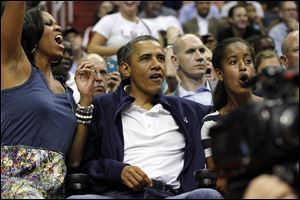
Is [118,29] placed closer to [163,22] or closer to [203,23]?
[163,22]

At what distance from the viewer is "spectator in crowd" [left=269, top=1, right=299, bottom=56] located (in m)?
10.5

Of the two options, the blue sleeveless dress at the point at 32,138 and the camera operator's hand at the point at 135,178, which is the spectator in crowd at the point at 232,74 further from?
the blue sleeveless dress at the point at 32,138

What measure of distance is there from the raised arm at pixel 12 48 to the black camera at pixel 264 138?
1.35 m

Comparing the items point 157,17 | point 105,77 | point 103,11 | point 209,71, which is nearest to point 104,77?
point 105,77

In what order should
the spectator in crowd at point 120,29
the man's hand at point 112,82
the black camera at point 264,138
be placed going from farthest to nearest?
the spectator in crowd at point 120,29
the man's hand at point 112,82
the black camera at point 264,138

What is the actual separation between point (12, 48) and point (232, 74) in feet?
5.44

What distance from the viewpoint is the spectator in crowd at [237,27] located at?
10336mm

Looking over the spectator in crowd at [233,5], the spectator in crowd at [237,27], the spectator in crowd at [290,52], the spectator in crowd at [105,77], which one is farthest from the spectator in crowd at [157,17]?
the spectator in crowd at [290,52]

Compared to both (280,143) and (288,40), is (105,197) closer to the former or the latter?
(280,143)

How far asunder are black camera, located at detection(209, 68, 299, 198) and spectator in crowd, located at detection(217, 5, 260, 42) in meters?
6.79

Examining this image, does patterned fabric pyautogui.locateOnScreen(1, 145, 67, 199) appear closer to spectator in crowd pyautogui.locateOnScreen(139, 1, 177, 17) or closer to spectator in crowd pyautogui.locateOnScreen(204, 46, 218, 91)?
spectator in crowd pyautogui.locateOnScreen(204, 46, 218, 91)

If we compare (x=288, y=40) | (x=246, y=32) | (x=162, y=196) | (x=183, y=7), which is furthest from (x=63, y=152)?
(x=183, y=7)

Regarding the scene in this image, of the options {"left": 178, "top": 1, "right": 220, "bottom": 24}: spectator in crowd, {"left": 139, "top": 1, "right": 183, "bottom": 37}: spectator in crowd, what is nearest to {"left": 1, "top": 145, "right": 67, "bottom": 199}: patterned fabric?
{"left": 139, "top": 1, "right": 183, "bottom": 37}: spectator in crowd

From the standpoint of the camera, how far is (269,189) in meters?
3.41
